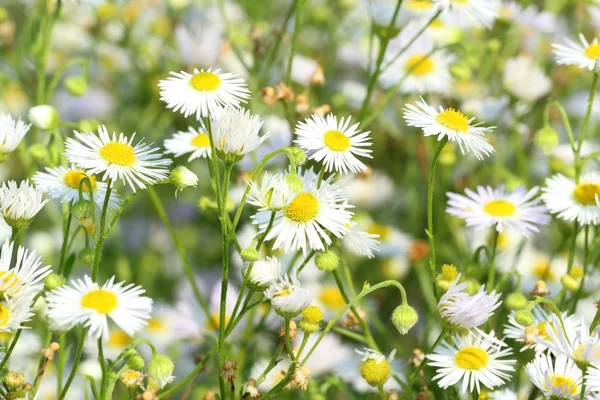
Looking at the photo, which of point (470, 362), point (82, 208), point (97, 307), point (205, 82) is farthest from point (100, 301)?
point (470, 362)

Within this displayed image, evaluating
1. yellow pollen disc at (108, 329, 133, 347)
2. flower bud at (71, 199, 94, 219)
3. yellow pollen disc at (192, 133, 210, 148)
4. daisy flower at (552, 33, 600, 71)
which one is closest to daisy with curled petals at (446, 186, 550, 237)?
daisy flower at (552, 33, 600, 71)

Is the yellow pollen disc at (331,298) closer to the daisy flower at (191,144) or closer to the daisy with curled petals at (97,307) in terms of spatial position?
the daisy flower at (191,144)

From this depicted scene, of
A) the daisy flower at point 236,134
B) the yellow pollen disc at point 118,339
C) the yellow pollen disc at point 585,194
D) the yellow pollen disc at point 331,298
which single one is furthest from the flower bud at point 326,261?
the yellow pollen disc at point 118,339

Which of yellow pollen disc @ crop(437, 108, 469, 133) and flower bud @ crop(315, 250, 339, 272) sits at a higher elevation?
yellow pollen disc @ crop(437, 108, 469, 133)

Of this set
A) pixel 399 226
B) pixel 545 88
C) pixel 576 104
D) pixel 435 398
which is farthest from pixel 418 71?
pixel 435 398

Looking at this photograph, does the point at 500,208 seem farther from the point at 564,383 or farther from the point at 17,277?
the point at 17,277

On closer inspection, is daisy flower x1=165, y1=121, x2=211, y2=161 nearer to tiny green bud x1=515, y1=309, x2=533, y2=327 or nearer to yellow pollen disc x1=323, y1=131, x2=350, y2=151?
yellow pollen disc x1=323, y1=131, x2=350, y2=151

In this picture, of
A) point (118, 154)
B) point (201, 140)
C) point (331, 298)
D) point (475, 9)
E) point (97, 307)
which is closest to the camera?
point (97, 307)

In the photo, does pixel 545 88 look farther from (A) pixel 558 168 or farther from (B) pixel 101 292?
(B) pixel 101 292
